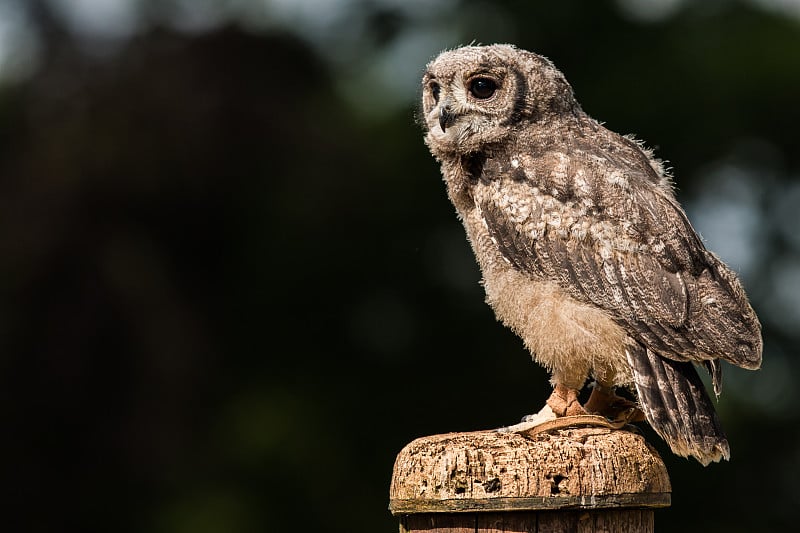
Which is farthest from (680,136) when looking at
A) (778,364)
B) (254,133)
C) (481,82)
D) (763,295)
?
(481,82)

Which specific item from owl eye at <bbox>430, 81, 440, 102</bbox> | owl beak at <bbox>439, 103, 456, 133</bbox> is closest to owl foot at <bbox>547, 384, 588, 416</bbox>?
owl beak at <bbox>439, 103, 456, 133</bbox>

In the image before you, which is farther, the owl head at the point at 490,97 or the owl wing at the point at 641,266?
the owl head at the point at 490,97

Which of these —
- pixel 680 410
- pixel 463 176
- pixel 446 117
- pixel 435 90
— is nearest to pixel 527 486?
pixel 680 410

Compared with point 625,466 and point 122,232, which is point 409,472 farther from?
point 122,232

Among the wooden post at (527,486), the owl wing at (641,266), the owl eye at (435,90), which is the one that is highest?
the owl eye at (435,90)

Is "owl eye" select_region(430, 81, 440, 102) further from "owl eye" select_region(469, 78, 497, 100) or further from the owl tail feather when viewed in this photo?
the owl tail feather

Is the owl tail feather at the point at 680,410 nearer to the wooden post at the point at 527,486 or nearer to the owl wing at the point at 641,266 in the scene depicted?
the owl wing at the point at 641,266

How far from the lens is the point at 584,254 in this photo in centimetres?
377

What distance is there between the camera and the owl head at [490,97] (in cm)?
405

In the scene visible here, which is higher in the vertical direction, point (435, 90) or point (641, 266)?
point (435, 90)

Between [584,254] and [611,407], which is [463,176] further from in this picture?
[611,407]

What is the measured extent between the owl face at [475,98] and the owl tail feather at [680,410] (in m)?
1.04

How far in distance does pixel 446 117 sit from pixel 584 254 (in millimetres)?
Result: 761

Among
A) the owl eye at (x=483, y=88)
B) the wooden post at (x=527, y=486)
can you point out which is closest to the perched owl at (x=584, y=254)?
the owl eye at (x=483, y=88)
